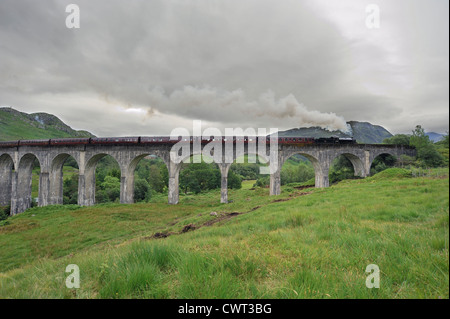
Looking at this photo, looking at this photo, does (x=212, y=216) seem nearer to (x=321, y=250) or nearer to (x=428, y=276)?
(x=321, y=250)

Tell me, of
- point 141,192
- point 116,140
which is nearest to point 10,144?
point 116,140

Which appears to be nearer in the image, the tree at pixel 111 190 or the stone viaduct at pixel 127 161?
the stone viaduct at pixel 127 161

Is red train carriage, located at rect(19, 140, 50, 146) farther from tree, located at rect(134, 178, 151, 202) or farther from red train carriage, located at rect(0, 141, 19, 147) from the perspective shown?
tree, located at rect(134, 178, 151, 202)

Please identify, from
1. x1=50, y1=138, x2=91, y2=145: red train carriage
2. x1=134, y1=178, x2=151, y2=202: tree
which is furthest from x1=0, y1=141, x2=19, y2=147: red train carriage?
x1=134, y1=178, x2=151, y2=202: tree

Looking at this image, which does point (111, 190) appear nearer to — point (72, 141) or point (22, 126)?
point (72, 141)

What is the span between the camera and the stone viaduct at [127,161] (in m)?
24.2

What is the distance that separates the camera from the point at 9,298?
2.13m

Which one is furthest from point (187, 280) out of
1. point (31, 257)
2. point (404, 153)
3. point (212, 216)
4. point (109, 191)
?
point (109, 191)

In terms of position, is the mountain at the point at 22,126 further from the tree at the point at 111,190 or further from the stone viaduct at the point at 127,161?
the stone viaduct at the point at 127,161

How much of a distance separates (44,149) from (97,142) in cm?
944

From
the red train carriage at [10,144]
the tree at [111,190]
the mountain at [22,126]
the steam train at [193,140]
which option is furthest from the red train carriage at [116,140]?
the mountain at [22,126]

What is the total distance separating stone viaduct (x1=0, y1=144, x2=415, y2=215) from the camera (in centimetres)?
2422

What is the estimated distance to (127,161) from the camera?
25156mm
